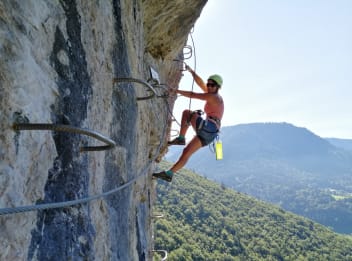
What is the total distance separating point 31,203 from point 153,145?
583 centimetres

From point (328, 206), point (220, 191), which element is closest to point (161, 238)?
point (220, 191)

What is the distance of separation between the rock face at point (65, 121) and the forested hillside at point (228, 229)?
154 feet

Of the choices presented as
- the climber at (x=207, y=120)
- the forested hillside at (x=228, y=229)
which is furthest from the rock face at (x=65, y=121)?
the forested hillside at (x=228, y=229)

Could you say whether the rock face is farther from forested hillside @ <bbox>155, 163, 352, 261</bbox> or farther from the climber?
forested hillside @ <bbox>155, 163, 352, 261</bbox>

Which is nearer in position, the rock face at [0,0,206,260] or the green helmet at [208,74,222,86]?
the rock face at [0,0,206,260]

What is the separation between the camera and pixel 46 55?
1.97m

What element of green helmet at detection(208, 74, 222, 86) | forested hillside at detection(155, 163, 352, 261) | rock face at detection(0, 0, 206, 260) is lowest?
forested hillside at detection(155, 163, 352, 261)

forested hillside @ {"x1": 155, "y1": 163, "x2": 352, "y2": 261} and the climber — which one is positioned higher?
the climber

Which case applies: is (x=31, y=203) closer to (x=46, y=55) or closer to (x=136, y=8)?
(x=46, y=55)

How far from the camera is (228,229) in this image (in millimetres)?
66125

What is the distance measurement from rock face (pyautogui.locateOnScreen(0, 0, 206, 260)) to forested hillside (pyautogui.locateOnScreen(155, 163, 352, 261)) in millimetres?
46904

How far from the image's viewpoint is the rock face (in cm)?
163

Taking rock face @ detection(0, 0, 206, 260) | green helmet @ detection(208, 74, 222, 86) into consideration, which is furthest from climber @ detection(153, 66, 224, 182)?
rock face @ detection(0, 0, 206, 260)

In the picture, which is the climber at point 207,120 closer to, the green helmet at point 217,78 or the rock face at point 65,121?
the green helmet at point 217,78
